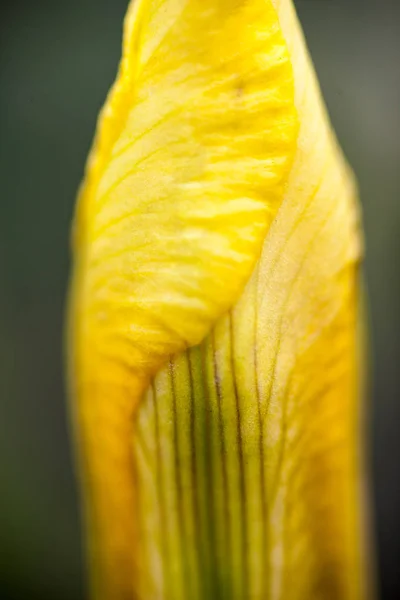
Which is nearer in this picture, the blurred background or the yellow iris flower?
the yellow iris flower

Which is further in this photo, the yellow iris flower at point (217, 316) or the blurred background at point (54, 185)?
the blurred background at point (54, 185)

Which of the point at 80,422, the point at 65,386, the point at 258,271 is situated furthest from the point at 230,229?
the point at 65,386

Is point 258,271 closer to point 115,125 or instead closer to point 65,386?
point 115,125

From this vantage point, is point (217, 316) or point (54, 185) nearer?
point (217, 316)
